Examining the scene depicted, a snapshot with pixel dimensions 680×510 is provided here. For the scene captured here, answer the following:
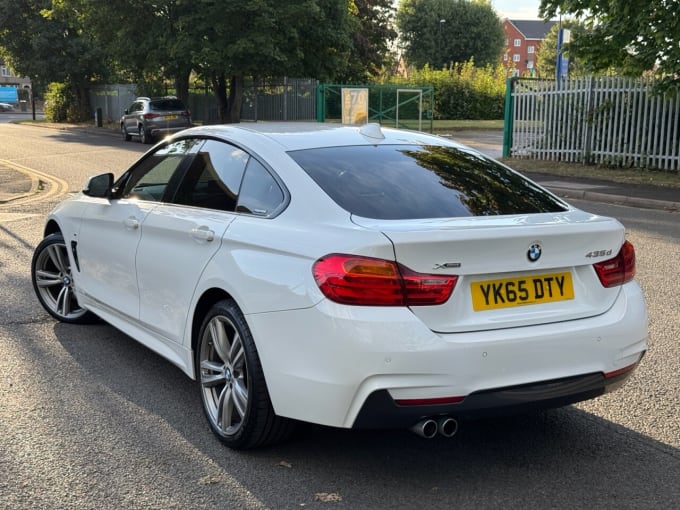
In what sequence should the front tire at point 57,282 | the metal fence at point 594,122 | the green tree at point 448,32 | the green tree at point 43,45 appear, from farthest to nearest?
the green tree at point 448,32
the green tree at point 43,45
the metal fence at point 594,122
the front tire at point 57,282

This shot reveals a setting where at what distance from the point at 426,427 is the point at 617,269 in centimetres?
121

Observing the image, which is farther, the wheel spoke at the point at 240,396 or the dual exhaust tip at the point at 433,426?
the wheel spoke at the point at 240,396

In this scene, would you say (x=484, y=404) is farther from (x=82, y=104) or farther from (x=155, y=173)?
(x=82, y=104)

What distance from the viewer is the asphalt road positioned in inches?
125

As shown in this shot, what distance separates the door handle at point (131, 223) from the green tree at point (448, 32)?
74.7m

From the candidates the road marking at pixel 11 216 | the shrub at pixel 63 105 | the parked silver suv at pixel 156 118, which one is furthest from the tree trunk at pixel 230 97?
the road marking at pixel 11 216

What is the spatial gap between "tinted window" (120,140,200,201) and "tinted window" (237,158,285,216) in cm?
74

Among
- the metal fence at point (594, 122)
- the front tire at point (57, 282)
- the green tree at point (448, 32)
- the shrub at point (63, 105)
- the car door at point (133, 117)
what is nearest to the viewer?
the front tire at point (57, 282)

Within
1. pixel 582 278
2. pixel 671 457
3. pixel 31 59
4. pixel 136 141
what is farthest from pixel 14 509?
pixel 31 59

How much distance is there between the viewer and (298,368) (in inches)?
124

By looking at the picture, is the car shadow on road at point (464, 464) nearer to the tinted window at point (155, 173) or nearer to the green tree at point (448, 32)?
the tinted window at point (155, 173)

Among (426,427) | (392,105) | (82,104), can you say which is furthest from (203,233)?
(82,104)

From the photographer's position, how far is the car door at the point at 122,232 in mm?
4574

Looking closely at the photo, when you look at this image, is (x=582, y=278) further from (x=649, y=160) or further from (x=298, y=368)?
(x=649, y=160)
